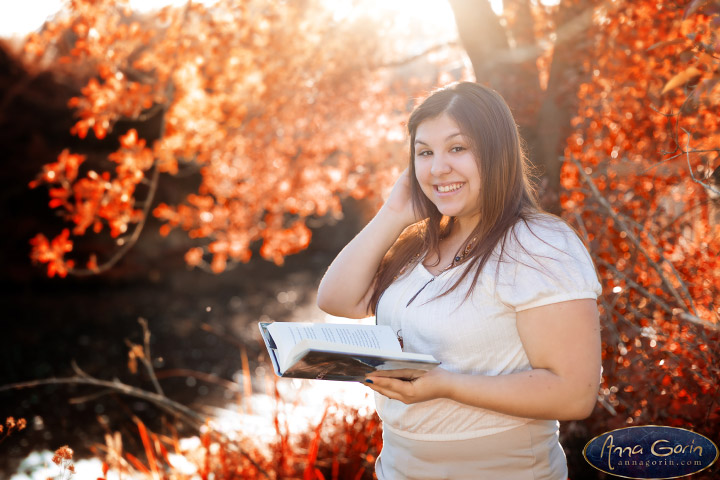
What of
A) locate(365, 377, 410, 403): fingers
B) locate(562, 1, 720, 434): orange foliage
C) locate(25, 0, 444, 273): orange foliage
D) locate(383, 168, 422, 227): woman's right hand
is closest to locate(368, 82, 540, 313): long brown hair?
locate(383, 168, 422, 227): woman's right hand

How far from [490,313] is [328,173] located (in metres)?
5.93

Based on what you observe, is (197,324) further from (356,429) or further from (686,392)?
(686,392)

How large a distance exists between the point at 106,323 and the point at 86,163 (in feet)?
15.5

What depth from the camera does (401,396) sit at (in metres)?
1.73

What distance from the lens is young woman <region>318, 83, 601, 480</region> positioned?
5.42ft

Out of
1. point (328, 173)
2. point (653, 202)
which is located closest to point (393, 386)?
point (653, 202)

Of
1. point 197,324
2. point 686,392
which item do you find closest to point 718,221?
point 686,392

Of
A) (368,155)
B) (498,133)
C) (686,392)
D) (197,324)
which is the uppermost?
(498,133)

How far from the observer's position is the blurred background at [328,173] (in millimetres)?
3207

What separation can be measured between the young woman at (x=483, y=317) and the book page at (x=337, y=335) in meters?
0.10

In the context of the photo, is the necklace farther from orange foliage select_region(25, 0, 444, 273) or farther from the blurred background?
orange foliage select_region(25, 0, 444, 273)

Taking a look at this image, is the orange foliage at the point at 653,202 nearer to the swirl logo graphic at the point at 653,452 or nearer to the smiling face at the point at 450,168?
the swirl logo graphic at the point at 653,452

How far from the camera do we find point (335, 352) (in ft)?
4.98

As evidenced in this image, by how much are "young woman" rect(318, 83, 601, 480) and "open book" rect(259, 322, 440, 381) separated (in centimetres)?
9
